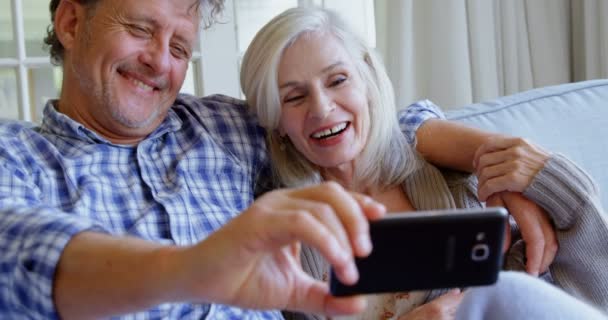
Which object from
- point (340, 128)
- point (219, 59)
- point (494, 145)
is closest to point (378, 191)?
point (340, 128)

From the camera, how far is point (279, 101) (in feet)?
4.53

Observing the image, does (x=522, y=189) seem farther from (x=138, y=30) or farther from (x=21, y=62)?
(x=21, y=62)

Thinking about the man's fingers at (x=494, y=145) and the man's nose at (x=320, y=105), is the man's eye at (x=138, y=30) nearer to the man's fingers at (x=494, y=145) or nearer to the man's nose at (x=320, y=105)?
the man's nose at (x=320, y=105)

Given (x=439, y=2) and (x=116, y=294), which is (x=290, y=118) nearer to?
(x=116, y=294)

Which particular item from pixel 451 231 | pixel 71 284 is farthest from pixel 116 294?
pixel 451 231

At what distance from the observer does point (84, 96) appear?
1.36 m

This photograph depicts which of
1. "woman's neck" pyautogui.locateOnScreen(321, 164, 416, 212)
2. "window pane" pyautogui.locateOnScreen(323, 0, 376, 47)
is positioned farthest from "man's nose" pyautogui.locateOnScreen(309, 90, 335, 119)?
"window pane" pyautogui.locateOnScreen(323, 0, 376, 47)

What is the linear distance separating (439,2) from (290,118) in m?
1.04

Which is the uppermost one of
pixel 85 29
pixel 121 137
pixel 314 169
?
pixel 85 29

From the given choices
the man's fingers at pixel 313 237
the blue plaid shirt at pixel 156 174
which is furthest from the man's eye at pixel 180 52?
the man's fingers at pixel 313 237

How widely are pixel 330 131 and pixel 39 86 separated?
107cm

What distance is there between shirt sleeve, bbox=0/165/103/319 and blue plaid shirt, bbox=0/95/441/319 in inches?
0.4

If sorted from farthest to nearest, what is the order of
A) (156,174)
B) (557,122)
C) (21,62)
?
(21,62)
(557,122)
(156,174)

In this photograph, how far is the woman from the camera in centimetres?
134
